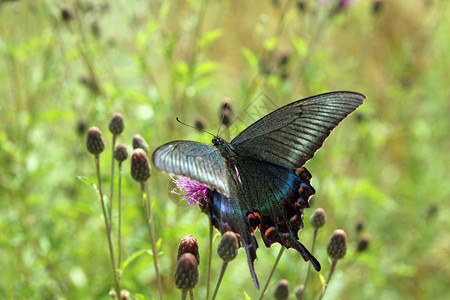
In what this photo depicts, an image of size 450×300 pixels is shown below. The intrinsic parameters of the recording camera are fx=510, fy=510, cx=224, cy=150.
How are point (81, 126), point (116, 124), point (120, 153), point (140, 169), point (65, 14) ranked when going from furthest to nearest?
point (81, 126) < point (65, 14) < point (116, 124) < point (120, 153) < point (140, 169)

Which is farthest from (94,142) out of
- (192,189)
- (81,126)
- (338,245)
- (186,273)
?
(81,126)

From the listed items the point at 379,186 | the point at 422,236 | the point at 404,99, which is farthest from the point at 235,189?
the point at 379,186

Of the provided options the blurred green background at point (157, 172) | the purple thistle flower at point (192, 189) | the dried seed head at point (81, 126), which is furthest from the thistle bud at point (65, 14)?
the purple thistle flower at point (192, 189)

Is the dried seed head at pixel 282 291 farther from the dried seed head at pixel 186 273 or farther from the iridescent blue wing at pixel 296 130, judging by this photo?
the dried seed head at pixel 186 273

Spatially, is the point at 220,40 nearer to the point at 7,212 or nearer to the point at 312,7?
the point at 312,7

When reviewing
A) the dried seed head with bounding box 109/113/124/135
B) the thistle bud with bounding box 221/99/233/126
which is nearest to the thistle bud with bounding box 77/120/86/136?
the thistle bud with bounding box 221/99/233/126

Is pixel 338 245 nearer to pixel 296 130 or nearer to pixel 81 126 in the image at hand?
pixel 296 130

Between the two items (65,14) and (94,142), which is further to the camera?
(65,14)
